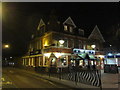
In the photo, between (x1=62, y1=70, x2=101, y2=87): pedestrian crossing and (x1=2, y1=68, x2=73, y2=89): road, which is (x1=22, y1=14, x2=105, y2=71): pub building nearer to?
(x1=2, y1=68, x2=73, y2=89): road

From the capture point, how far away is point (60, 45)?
79.2ft

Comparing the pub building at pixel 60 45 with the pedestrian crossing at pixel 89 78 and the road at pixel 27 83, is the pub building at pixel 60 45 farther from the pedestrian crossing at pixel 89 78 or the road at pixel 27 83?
the pedestrian crossing at pixel 89 78

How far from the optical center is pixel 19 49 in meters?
43.8

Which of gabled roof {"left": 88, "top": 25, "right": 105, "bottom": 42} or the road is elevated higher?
gabled roof {"left": 88, "top": 25, "right": 105, "bottom": 42}

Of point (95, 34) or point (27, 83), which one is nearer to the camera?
point (27, 83)

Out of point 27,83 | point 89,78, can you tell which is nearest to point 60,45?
point 27,83

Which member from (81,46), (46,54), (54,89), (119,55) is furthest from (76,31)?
(54,89)

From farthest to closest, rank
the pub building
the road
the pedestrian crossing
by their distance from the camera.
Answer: the pub building, the road, the pedestrian crossing

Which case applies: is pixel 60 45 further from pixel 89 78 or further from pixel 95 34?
pixel 89 78

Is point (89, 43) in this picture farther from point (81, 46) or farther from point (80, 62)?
Result: point (80, 62)

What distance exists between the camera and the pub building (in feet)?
77.0

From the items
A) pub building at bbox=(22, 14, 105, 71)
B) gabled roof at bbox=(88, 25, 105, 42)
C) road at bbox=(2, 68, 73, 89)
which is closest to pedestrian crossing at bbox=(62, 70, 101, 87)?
road at bbox=(2, 68, 73, 89)

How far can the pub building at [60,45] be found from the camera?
23.5m

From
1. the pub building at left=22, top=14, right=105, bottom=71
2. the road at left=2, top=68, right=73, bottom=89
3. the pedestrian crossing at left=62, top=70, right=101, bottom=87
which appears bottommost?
the road at left=2, top=68, right=73, bottom=89
